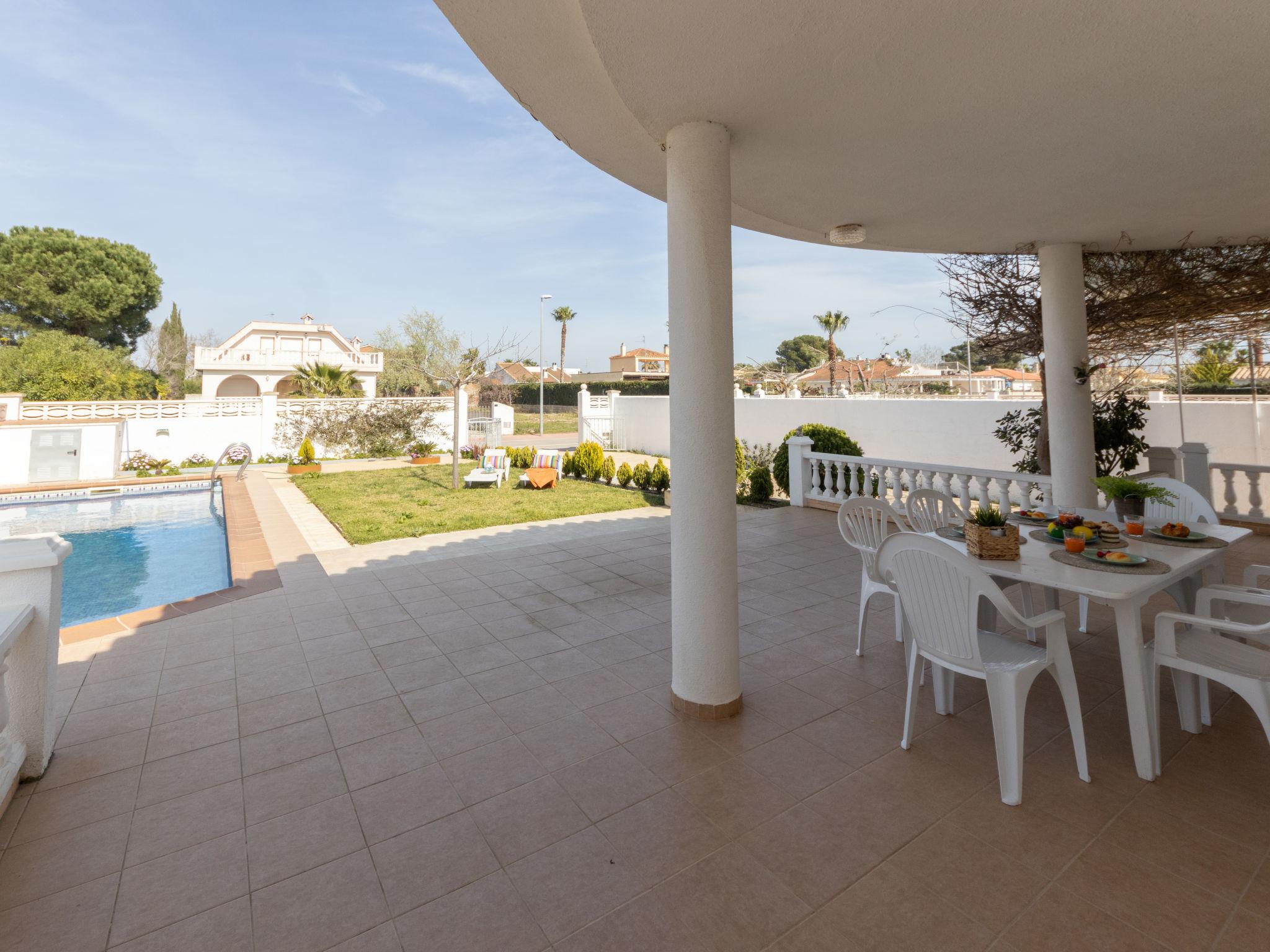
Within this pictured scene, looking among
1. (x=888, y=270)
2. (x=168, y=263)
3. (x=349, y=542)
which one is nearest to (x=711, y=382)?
(x=349, y=542)

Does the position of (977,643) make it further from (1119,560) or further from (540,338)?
(540,338)

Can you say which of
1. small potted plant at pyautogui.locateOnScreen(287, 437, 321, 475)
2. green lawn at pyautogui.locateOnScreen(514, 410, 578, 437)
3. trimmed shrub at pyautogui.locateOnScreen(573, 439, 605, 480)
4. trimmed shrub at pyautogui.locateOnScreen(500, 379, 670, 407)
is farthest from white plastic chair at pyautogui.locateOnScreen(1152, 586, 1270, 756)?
trimmed shrub at pyautogui.locateOnScreen(500, 379, 670, 407)

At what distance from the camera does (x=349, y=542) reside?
6.17 m

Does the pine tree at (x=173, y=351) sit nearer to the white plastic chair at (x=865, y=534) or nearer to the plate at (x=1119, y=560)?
the white plastic chair at (x=865, y=534)

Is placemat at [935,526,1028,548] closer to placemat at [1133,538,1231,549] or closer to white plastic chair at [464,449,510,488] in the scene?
placemat at [1133,538,1231,549]

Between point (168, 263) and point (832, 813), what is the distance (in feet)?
106

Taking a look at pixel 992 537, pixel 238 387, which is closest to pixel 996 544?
pixel 992 537

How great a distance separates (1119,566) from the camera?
2.35 m

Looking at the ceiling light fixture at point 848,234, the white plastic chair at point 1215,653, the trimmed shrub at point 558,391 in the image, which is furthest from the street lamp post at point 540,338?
the white plastic chair at point 1215,653

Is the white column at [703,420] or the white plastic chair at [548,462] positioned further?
the white plastic chair at [548,462]

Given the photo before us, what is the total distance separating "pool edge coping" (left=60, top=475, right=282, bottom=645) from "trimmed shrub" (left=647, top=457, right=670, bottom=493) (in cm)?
553

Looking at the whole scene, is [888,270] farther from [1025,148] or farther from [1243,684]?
[1243,684]

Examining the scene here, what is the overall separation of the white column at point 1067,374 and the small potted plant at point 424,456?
11.9 metres

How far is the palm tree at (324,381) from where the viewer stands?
1823 cm
